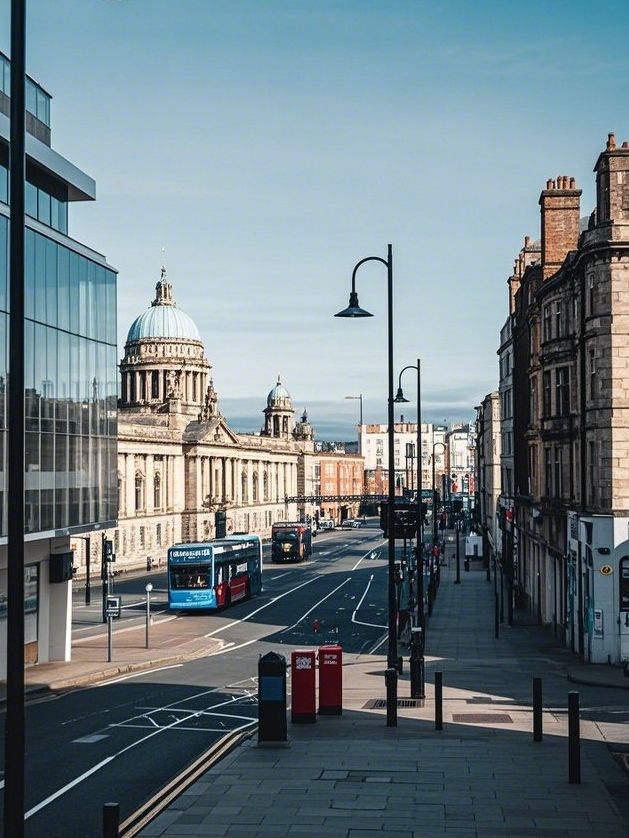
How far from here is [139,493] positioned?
11094 centimetres

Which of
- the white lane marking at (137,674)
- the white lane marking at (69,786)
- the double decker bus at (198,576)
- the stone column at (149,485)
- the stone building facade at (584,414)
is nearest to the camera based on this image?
the white lane marking at (69,786)

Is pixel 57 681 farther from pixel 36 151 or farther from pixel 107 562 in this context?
pixel 107 562

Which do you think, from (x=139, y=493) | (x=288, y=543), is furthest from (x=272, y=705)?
(x=139, y=493)

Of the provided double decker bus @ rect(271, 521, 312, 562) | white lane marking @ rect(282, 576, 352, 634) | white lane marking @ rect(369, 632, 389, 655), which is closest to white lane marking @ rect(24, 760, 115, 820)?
white lane marking @ rect(369, 632, 389, 655)

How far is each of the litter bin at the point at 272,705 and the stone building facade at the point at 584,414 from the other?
54.2 feet

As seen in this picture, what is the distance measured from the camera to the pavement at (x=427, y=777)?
A: 15.1 m

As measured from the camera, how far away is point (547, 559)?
1841 inches

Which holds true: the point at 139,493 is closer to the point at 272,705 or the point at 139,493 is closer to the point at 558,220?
the point at 558,220

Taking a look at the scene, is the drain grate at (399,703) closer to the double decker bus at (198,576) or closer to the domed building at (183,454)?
the double decker bus at (198,576)

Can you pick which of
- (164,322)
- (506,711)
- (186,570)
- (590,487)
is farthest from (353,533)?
(506,711)

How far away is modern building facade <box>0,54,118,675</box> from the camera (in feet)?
107

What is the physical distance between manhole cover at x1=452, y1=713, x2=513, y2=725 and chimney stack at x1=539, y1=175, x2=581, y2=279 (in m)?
25.3

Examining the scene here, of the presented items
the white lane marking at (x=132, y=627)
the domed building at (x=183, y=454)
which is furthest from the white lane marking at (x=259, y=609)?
the domed building at (x=183, y=454)

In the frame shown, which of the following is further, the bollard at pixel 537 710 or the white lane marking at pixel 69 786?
the bollard at pixel 537 710
